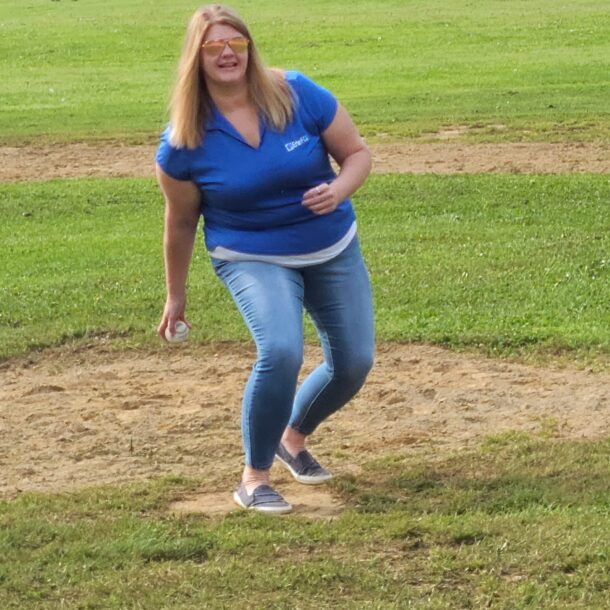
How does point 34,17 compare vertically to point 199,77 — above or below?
below

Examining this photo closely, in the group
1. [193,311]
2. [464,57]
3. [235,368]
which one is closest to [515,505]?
[235,368]

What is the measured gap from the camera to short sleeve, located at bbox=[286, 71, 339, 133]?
17.1 feet

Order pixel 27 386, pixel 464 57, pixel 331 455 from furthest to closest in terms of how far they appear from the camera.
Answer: pixel 464 57 < pixel 27 386 < pixel 331 455

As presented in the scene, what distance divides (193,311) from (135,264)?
4.83ft

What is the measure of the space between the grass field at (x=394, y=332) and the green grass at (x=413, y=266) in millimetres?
25

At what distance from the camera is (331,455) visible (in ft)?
20.2

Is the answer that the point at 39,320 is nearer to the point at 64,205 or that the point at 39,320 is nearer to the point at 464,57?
the point at 64,205

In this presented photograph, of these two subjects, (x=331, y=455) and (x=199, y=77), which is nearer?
(x=199, y=77)

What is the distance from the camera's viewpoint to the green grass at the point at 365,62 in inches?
692

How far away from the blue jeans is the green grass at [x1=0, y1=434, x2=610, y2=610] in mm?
347

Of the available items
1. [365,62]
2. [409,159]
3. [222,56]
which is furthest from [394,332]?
[365,62]

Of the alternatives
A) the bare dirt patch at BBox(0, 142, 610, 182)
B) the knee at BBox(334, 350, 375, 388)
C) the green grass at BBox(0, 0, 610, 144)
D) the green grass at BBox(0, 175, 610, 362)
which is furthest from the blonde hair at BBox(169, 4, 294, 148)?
the green grass at BBox(0, 0, 610, 144)

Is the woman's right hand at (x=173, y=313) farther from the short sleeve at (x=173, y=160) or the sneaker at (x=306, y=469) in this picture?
the sneaker at (x=306, y=469)

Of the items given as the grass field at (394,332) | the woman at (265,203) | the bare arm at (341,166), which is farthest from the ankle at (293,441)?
the bare arm at (341,166)
